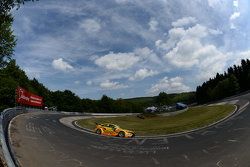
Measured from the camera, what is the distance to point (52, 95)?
18638cm

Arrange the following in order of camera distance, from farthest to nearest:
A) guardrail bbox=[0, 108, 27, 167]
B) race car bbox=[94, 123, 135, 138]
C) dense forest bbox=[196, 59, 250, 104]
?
dense forest bbox=[196, 59, 250, 104] → race car bbox=[94, 123, 135, 138] → guardrail bbox=[0, 108, 27, 167]

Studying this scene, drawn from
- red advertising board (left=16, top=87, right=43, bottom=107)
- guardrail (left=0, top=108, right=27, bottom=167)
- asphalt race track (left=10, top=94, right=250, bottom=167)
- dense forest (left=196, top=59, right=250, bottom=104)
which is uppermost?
dense forest (left=196, top=59, right=250, bottom=104)

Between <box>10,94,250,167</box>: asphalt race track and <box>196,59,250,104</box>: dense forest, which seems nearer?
<box>10,94,250,167</box>: asphalt race track

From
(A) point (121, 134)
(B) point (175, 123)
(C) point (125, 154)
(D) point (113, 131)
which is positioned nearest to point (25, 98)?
(B) point (175, 123)

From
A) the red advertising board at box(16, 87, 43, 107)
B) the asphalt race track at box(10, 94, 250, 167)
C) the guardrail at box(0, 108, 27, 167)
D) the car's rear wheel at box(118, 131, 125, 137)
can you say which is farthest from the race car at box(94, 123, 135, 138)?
the red advertising board at box(16, 87, 43, 107)

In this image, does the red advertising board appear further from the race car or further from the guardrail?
the guardrail

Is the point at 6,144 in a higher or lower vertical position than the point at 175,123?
higher

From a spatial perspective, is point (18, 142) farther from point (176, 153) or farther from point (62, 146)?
point (176, 153)

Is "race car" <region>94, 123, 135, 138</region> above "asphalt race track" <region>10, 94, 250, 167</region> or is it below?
above

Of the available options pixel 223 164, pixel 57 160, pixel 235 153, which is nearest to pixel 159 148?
pixel 235 153

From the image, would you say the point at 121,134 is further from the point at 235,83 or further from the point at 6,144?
the point at 235,83

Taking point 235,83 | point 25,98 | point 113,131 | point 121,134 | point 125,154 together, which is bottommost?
point 125,154

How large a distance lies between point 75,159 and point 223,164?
8.36 metres

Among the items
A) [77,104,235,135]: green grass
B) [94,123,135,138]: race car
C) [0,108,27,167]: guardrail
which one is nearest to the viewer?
[0,108,27,167]: guardrail
